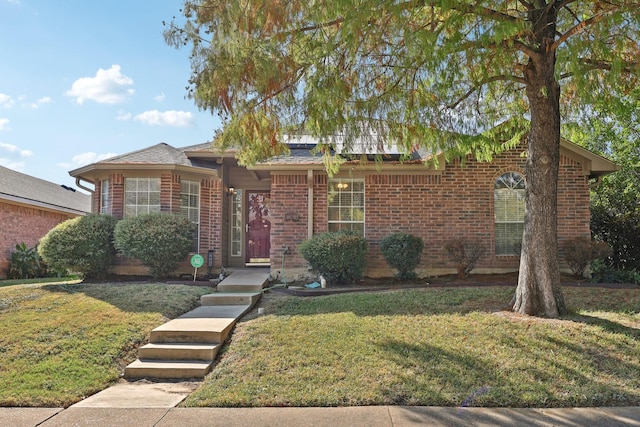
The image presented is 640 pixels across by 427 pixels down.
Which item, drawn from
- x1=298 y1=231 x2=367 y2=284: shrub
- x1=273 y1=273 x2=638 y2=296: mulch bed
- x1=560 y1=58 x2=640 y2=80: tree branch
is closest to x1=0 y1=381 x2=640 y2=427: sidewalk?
x1=560 y1=58 x2=640 y2=80: tree branch

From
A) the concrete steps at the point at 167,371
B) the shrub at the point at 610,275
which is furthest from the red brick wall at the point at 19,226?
the shrub at the point at 610,275

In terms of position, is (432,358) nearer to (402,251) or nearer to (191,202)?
(402,251)

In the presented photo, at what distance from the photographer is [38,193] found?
55.1ft

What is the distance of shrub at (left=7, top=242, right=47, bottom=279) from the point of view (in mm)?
13742

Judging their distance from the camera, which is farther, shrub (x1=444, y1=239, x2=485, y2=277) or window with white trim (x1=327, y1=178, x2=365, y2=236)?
window with white trim (x1=327, y1=178, x2=365, y2=236)

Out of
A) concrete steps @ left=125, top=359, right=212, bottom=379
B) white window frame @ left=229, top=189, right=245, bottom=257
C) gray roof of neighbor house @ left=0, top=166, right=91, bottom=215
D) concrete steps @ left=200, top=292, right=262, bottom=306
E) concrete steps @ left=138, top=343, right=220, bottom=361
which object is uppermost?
gray roof of neighbor house @ left=0, top=166, right=91, bottom=215

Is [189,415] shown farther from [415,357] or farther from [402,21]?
[402,21]

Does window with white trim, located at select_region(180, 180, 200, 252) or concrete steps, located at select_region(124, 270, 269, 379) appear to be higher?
window with white trim, located at select_region(180, 180, 200, 252)

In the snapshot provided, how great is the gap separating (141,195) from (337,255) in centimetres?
539

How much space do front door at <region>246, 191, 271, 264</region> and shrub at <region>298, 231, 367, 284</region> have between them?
3221 mm

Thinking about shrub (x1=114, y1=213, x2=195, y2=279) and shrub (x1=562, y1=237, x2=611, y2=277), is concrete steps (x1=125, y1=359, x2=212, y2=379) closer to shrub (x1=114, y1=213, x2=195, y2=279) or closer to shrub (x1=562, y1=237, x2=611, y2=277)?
shrub (x1=114, y1=213, x2=195, y2=279)

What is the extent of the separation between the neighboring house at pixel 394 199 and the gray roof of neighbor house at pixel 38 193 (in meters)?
Answer: 5.77

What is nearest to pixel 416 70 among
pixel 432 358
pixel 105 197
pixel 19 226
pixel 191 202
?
pixel 432 358

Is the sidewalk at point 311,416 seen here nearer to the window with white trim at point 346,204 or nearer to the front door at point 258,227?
the window with white trim at point 346,204
